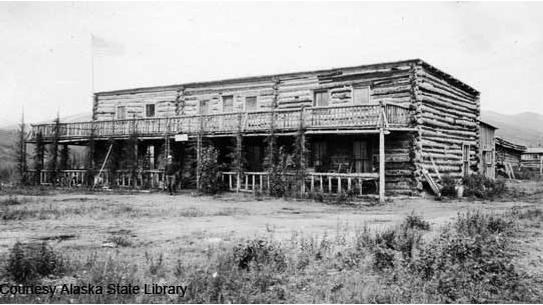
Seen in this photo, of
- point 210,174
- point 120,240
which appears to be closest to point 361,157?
point 210,174

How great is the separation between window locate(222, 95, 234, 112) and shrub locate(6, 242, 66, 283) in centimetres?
2180

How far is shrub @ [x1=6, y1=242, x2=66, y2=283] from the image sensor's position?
22.6 feet

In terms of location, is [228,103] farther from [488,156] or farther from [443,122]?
[488,156]

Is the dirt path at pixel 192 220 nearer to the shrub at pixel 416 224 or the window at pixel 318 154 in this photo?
the shrub at pixel 416 224

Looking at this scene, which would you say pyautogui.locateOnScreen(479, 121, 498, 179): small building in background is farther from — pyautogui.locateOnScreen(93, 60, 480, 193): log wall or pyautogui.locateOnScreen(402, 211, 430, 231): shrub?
pyautogui.locateOnScreen(402, 211, 430, 231): shrub

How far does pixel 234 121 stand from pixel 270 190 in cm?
489

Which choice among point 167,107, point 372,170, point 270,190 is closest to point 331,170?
point 372,170

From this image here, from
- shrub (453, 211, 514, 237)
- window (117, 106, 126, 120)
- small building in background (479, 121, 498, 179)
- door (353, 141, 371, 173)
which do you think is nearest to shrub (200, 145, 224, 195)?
door (353, 141, 371, 173)

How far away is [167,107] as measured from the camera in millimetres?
31406

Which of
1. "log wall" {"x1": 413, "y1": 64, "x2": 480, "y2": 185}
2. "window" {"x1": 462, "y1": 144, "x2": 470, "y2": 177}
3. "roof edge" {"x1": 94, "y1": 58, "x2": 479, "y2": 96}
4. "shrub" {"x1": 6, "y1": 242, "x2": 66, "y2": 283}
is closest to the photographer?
"shrub" {"x1": 6, "y1": 242, "x2": 66, "y2": 283}

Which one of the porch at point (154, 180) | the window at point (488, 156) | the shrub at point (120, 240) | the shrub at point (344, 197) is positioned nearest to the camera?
the shrub at point (120, 240)

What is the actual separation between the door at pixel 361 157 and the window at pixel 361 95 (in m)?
2.14

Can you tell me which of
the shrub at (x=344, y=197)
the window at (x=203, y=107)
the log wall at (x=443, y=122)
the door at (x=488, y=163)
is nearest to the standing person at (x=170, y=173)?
the window at (x=203, y=107)

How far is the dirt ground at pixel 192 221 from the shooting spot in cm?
1028
